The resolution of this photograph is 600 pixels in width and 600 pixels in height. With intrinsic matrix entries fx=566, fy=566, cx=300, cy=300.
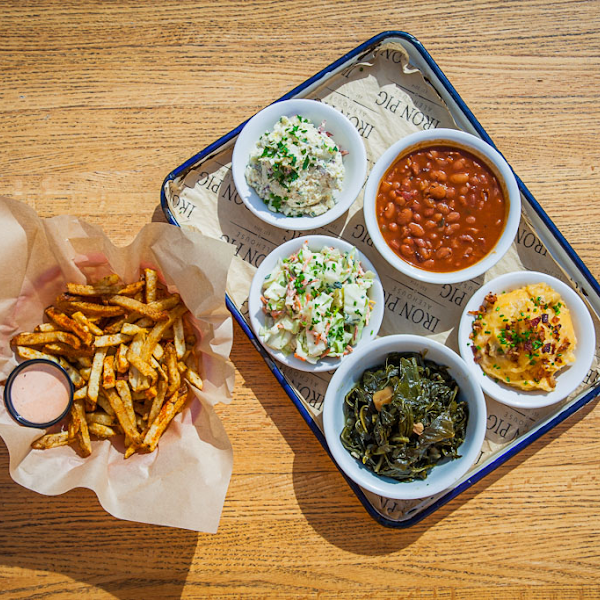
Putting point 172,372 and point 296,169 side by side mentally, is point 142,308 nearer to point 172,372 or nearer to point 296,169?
point 172,372

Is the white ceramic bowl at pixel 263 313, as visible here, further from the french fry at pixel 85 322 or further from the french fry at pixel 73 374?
the french fry at pixel 73 374

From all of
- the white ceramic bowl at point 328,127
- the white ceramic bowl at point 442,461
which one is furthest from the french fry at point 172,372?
the white ceramic bowl at point 328,127

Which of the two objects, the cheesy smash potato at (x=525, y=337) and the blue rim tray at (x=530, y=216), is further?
the blue rim tray at (x=530, y=216)

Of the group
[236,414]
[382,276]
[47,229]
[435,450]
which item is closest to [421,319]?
[382,276]

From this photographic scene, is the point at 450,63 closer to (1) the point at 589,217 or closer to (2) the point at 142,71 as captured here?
(1) the point at 589,217

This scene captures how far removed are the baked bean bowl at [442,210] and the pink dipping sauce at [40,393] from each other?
169 cm

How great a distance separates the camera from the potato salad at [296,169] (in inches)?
113

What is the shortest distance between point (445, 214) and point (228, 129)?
4.22ft

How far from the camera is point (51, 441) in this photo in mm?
2668

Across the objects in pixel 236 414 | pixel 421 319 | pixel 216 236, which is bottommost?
pixel 236 414

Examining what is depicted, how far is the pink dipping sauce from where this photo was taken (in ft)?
8.54

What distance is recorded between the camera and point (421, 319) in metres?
3.06

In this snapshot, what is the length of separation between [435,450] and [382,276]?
0.95 meters

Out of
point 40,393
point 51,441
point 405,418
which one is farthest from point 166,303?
point 405,418
